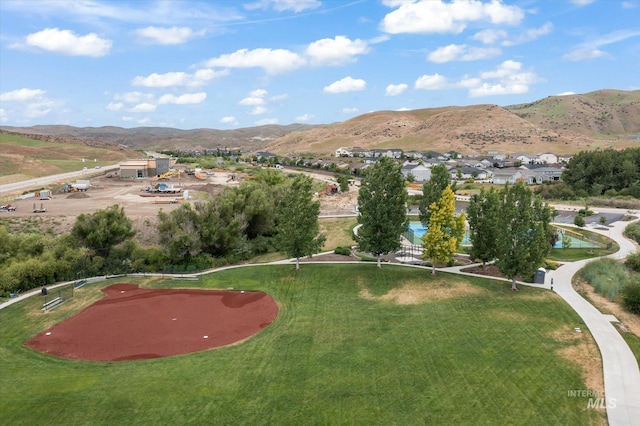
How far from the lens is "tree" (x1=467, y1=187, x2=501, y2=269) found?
33375 millimetres

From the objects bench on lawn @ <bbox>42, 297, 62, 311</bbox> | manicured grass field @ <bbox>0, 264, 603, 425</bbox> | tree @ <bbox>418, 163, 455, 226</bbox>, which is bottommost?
bench on lawn @ <bbox>42, 297, 62, 311</bbox>

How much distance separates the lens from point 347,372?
1952 cm

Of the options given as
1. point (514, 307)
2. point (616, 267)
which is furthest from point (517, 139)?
point (514, 307)

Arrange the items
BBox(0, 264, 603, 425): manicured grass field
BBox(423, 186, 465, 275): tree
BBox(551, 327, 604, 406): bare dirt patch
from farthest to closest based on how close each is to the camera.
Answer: BBox(423, 186, 465, 275): tree
BBox(551, 327, 604, 406): bare dirt patch
BBox(0, 264, 603, 425): manicured grass field

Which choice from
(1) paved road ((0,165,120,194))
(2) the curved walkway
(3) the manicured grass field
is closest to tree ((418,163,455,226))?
(2) the curved walkway

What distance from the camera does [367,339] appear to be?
76.1 feet

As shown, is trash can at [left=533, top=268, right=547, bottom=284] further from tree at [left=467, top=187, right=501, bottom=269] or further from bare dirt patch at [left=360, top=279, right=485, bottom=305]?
bare dirt patch at [left=360, top=279, right=485, bottom=305]

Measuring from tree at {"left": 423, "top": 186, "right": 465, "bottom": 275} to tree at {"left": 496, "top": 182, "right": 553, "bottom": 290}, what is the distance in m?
3.77

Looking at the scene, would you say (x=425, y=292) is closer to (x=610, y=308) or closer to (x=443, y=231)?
(x=443, y=231)

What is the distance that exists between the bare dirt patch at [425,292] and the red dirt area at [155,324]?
323 inches

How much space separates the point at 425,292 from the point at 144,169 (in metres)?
89.8

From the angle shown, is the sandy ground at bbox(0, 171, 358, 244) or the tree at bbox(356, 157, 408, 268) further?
the sandy ground at bbox(0, 171, 358, 244)

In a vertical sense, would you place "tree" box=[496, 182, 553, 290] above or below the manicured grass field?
above

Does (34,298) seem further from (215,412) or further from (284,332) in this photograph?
(215,412)
